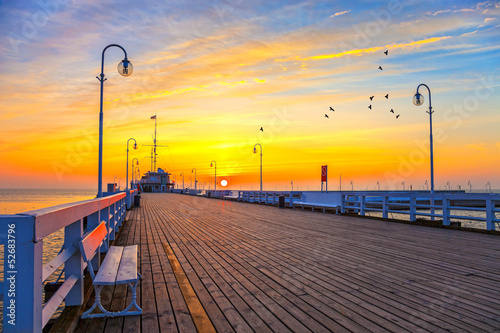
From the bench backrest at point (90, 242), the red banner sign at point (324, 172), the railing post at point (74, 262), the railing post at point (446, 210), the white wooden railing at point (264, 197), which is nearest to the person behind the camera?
the bench backrest at point (90, 242)

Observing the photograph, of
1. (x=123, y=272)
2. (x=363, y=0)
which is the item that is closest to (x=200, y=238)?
(x=123, y=272)

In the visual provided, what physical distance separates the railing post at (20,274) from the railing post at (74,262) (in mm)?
1294

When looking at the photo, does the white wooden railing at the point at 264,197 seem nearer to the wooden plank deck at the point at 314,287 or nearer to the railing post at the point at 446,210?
the railing post at the point at 446,210

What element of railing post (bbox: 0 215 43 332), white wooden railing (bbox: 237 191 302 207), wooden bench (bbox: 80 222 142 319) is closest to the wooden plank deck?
wooden bench (bbox: 80 222 142 319)

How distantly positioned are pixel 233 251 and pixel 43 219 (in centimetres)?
552

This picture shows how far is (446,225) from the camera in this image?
1210 cm

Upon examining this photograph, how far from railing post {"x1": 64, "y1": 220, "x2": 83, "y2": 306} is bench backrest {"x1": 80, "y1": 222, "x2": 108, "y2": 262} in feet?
0.39

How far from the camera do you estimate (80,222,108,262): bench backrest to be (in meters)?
3.68

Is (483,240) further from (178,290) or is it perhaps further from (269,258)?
(178,290)

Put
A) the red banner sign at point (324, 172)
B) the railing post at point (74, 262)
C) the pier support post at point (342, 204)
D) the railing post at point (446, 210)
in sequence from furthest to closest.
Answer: the red banner sign at point (324, 172), the pier support post at point (342, 204), the railing post at point (446, 210), the railing post at point (74, 262)

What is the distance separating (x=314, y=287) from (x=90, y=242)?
3.02 meters

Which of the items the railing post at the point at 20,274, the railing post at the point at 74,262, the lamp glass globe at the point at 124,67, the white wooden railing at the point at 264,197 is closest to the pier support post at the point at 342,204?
the white wooden railing at the point at 264,197

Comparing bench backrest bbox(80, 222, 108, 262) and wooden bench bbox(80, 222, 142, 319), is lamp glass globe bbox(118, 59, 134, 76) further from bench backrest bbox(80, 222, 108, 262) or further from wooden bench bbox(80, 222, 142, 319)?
wooden bench bbox(80, 222, 142, 319)

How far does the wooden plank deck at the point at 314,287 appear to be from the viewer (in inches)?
148
